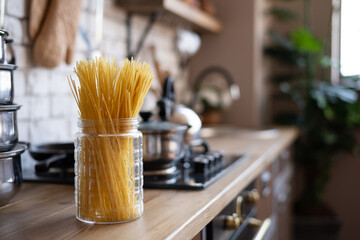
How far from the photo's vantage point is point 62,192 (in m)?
0.98

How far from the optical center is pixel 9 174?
0.83 m

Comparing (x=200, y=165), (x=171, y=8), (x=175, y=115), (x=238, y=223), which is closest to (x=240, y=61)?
(x=171, y=8)

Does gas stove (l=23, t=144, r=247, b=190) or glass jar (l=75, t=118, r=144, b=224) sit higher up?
glass jar (l=75, t=118, r=144, b=224)

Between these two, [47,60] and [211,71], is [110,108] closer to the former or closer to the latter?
[47,60]

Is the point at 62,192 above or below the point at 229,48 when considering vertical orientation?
below

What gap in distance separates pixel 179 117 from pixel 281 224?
1288mm

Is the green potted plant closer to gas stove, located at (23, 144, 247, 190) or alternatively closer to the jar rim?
gas stove, located at (23, 144, 247, 190)

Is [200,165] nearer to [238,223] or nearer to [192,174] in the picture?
[192,174]

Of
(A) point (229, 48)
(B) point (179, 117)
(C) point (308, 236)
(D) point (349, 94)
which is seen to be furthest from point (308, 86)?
(B) point (179, 117)

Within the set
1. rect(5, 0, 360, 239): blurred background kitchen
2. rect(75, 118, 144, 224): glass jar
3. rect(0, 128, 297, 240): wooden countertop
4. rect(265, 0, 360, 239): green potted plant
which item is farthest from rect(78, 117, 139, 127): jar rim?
rect(265, 0, 360, 239): green potted plant

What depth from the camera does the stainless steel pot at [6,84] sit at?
84 centimetres

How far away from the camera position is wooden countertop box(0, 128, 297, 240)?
68 cm

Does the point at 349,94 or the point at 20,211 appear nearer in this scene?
the point at 20,211

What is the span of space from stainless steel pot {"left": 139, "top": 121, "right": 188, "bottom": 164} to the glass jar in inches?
13.0
